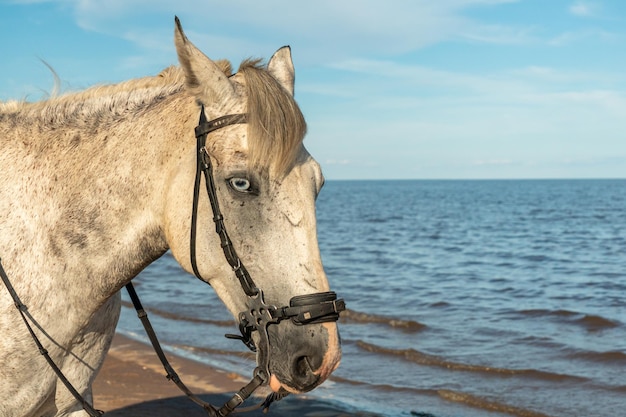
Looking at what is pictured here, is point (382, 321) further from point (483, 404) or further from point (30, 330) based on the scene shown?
point (30, 330)

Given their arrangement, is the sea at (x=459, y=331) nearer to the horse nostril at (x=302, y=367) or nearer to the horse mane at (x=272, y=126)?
the horse nostril at (x=302, y=367)

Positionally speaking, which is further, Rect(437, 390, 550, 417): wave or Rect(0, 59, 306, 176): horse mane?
Rect(437, 390, 550, 417): wave

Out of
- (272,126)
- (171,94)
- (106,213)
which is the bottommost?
(106,213)

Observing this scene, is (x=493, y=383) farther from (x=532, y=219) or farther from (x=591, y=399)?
(x=532, y=219)

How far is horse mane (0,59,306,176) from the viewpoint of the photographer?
2566 mm

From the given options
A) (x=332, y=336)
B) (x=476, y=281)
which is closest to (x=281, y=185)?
(x=332, y=336)

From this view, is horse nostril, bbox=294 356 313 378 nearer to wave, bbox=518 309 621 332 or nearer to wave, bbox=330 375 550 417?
wave, bbox=330 375 550 417

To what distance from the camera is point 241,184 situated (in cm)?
263

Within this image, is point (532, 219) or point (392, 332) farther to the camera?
point (532, 219)

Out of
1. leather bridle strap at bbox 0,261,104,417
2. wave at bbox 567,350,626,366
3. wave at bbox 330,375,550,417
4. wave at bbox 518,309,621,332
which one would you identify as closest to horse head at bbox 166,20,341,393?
leather bridle strap at bbox 0,261,104,417

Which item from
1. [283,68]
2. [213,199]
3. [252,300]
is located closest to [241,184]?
[213,199]

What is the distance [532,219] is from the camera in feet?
160

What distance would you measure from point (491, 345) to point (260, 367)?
9361mm

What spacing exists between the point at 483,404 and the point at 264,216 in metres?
6.75
